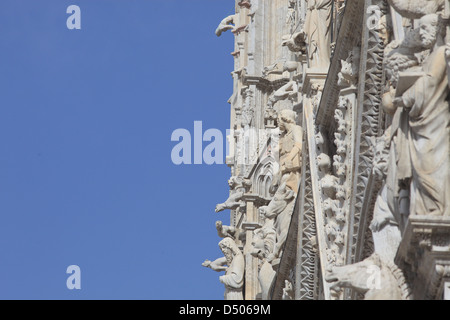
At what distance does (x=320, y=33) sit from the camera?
→ 27.2 metres

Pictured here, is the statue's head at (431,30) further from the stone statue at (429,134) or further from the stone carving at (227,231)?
the stone carving at (227,231)

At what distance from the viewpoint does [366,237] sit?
65.8 feet

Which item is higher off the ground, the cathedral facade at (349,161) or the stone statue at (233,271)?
the cathedral facade at (349,161)

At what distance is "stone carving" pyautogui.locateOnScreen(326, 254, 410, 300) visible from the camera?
1611 cm

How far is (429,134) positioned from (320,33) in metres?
11.8

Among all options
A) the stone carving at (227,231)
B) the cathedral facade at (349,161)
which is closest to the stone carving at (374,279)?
the cathedral facade at (349,161)

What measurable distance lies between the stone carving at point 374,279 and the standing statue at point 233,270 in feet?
66.0

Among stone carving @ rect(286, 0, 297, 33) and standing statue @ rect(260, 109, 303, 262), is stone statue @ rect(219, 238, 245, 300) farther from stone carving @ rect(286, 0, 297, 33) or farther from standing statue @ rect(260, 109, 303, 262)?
stone carving @ rect(286, 0, 297, 33)

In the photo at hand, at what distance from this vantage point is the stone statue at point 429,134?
15.3 metres

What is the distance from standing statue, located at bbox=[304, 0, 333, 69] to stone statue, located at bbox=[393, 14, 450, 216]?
11.0 meters

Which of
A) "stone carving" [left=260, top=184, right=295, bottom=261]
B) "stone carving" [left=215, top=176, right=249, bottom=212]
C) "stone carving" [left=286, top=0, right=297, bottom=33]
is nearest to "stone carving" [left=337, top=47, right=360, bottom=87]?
"stone carving" [left=260, top=184, right=295, bottom=261]

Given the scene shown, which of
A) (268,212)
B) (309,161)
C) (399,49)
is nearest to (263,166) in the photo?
(268,212)

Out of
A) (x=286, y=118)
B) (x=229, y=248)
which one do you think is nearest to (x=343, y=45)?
(x=286, y=118)
